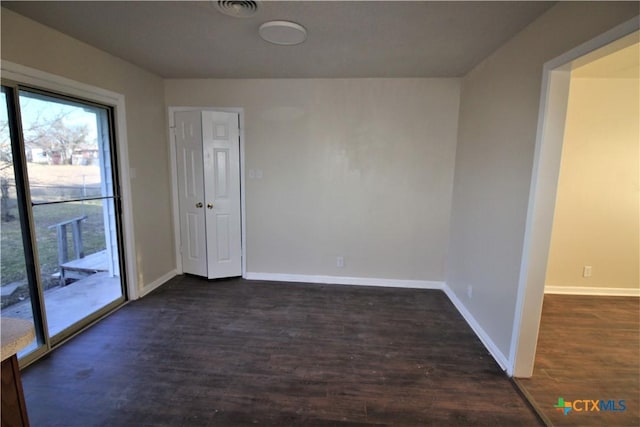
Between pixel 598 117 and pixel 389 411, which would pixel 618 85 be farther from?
pixel 389 411

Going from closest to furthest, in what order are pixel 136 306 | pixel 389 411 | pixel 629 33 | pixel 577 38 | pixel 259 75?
1. pixel 629 33
2. pixel 577 38
3. pixel 389 411
4. pixel 136 306
5. pixel 259 75

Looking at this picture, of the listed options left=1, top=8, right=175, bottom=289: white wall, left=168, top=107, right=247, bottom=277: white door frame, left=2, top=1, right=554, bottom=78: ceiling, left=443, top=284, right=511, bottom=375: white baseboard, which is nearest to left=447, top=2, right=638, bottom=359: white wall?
left=443, top=284, right=511, bottom=375: white baseboard

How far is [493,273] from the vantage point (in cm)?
243

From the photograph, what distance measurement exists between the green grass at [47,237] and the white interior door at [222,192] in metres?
1.12

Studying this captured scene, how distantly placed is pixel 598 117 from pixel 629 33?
2.43 m

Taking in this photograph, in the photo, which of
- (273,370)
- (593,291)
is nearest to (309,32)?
(273,370)

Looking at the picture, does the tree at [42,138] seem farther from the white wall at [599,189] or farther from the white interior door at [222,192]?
the white wall at [599,189]

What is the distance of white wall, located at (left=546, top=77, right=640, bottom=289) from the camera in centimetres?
310

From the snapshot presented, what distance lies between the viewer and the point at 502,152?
2338mm

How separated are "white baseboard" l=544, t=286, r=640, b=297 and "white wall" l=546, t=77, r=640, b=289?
4cm

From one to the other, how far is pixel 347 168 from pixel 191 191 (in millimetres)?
1944

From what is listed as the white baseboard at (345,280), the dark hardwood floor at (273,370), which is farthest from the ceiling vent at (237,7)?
the white baseboard at (345,280)

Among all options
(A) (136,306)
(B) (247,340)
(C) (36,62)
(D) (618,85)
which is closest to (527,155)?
(D) (618,85)

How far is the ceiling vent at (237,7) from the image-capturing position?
179 centimetres
